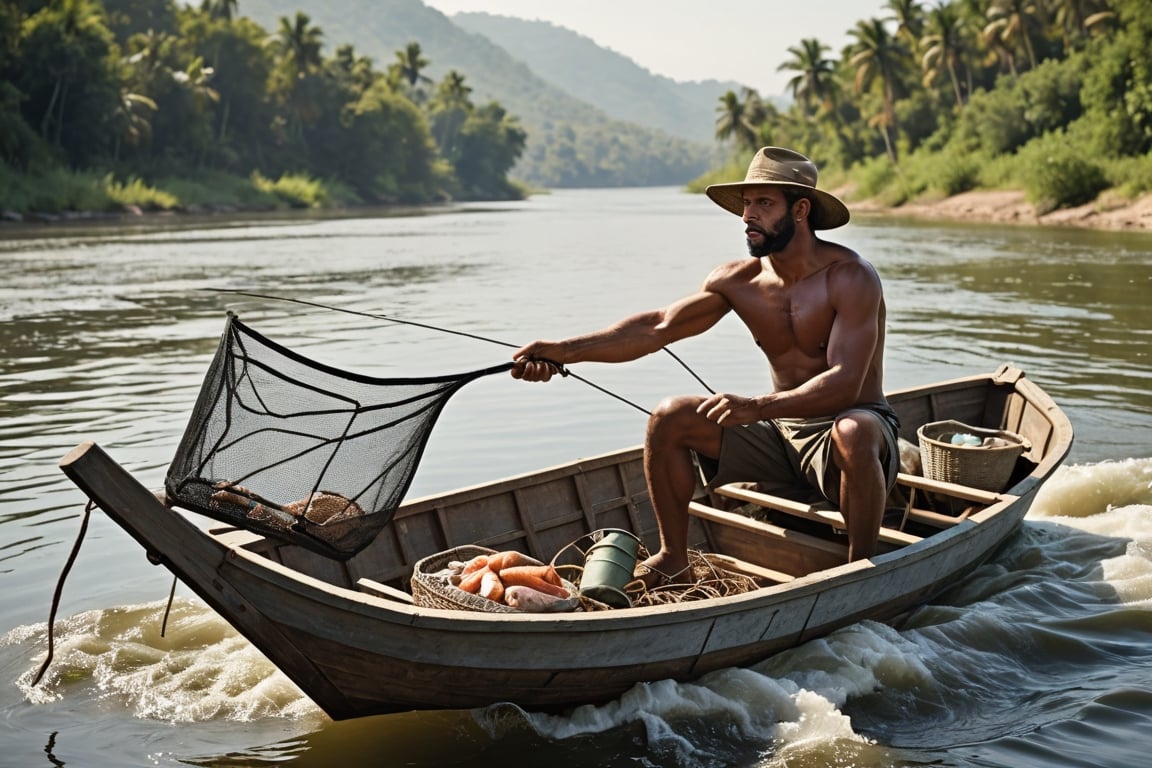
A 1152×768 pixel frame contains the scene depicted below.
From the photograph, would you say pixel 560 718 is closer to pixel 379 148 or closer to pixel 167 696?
pixel 167 696

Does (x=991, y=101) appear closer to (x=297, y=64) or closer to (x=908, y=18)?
(x=908, y=18)

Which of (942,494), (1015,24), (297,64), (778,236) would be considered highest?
(297,64)

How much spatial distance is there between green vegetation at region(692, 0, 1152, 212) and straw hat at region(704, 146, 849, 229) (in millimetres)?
32315

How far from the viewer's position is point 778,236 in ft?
16.5

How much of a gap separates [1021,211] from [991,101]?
36.4 ft

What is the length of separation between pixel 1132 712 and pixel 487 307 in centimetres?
1419

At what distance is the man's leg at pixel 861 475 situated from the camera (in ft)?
15.5

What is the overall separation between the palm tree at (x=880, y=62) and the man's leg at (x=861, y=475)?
55595 mm

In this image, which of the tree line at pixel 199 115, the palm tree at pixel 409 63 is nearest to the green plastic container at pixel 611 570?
the tree line at pixel 199 115

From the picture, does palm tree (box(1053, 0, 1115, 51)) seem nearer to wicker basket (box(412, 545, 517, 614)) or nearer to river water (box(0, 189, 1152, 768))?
river water (box(0, 189, 1152, 768))

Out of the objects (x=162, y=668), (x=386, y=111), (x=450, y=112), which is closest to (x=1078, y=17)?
(x=386, y=111)

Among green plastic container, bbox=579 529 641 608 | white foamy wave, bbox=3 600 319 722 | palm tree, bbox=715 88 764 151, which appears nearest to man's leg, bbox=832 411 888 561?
green plastic container, bbox=579 529 641 608

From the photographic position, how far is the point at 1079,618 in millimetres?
5559

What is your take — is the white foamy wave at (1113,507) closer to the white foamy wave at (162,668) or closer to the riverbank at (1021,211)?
the white foamy wave at (162,668)
